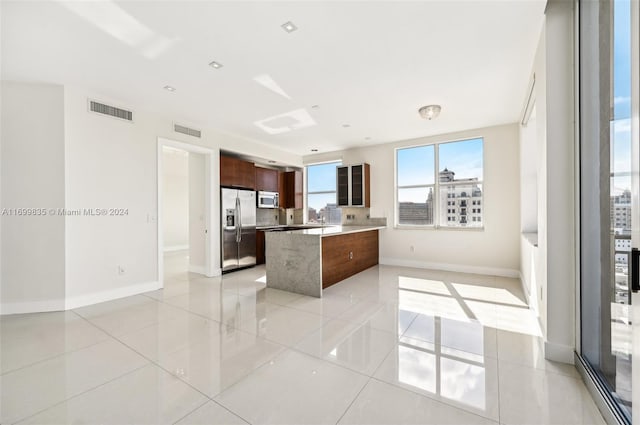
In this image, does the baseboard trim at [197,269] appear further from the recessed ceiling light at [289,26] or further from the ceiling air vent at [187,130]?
the recessed ceiling light at [289,26]

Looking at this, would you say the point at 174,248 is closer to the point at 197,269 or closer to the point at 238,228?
the point at 197,269

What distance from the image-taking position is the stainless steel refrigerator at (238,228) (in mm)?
5227

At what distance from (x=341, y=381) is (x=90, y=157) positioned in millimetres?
4132

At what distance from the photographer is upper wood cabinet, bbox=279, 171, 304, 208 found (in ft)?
23.0

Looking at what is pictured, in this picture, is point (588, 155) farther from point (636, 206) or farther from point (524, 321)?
point (524, 321)

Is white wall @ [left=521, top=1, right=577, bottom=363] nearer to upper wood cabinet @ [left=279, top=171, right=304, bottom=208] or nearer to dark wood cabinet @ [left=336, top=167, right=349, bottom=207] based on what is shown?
dark wood cabinet @ [left=336, top=167, right=349, bottom=207]

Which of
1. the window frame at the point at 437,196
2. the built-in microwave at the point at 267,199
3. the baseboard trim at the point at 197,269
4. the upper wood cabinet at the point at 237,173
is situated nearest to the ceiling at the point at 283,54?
the upper wood cabinet at the point at 237,173

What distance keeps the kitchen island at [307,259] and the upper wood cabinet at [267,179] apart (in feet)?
7.60

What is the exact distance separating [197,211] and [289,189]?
2.54 meters

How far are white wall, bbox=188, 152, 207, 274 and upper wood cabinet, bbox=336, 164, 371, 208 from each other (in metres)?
3.06

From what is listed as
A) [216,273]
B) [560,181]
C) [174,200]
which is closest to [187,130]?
[216,273]

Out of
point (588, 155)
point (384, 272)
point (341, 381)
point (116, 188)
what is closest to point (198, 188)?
point (116, 188)

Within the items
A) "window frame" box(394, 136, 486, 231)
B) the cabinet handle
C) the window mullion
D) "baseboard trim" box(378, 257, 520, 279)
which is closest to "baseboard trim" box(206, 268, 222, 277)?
"baseboard trim" box(378, 257, 520, 279)

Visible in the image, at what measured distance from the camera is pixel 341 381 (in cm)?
183
